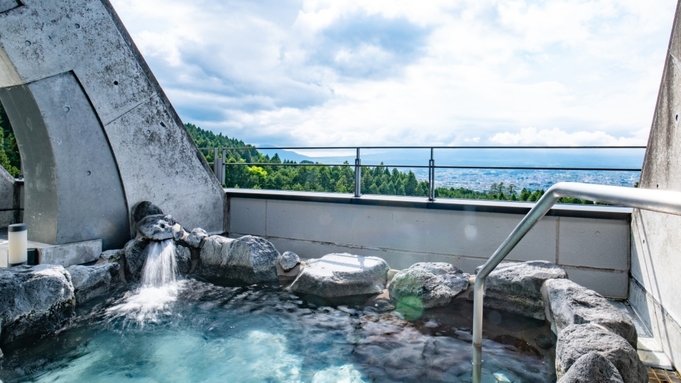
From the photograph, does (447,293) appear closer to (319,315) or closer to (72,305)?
(319,315)

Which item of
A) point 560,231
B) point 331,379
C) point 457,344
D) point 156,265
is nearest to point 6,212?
point 156,265

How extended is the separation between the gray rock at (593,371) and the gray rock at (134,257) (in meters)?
4.44

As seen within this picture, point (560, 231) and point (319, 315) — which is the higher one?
point (560, 231)

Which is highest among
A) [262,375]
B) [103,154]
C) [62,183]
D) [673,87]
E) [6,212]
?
[673,87]

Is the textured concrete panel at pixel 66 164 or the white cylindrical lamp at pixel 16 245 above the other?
the textured concrete panel at pixel 66 164

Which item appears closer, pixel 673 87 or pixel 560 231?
pixel 673 87

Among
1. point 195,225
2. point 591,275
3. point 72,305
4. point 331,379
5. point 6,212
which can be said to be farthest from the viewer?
point 6,212

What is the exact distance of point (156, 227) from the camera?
4922mm

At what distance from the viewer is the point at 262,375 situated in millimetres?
2848

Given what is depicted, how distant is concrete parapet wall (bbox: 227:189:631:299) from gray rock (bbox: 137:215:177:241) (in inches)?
60.7

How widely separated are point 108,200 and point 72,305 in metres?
1.56

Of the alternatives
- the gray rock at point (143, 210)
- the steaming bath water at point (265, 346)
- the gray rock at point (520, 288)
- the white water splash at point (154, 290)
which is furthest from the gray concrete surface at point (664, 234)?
the gray rock at point (143, 210)

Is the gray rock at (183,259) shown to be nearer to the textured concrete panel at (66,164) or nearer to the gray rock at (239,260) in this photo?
the gray rock at (239,260)

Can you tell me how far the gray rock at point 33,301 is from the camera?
10.8 ft
